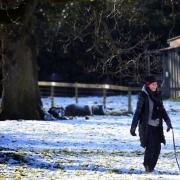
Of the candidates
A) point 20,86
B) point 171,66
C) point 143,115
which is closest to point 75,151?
point 143,115

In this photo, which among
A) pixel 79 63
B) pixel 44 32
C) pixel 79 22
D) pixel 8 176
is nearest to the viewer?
pixel 8 176

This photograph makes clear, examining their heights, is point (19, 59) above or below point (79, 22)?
below

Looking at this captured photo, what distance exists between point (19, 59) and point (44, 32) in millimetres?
18018

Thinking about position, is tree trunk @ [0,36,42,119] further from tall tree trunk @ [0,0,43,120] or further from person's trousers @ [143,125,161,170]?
person's trousers @ [143,125,161,170]

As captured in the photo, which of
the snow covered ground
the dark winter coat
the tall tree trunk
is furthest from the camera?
the tall tree trunk

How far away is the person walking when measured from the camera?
10.3 m

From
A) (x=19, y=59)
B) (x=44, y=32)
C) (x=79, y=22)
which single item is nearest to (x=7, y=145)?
(x=19, y=59)

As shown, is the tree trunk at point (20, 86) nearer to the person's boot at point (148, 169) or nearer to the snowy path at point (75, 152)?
the snowy path at point (75, 152)

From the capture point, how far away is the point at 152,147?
411 inches

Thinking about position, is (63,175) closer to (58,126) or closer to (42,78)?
(58,126)

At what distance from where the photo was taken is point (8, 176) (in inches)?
374

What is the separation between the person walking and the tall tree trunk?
1055 cm

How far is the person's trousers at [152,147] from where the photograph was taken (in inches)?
409

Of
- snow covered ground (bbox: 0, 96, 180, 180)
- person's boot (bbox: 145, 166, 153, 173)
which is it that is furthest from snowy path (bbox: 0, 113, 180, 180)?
person's boot (bbox: 145, 166, 153, 173)
